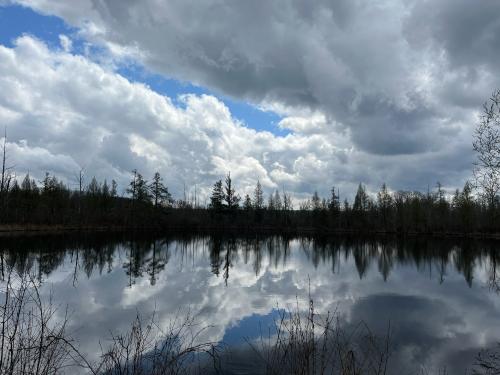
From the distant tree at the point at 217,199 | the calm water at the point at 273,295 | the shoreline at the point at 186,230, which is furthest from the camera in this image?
the distant tree at the point at 217,199

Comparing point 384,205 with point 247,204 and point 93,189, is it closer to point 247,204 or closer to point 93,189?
point 247,204

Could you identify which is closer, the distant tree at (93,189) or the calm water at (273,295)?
the calm water at (273,295)

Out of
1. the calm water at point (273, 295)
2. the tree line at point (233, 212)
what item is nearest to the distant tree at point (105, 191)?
the tree line at point (233, 212)

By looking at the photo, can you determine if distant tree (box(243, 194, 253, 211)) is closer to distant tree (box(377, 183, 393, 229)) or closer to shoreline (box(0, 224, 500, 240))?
shoreline (box(0, 224, 500, 240))

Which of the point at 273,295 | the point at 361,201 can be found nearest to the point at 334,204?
the point at 361,201

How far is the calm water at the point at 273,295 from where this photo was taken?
12805 millimetres

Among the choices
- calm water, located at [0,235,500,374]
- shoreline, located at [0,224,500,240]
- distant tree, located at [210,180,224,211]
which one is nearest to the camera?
calm water, located at [0,235,500,374]

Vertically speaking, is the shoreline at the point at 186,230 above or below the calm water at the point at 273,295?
above

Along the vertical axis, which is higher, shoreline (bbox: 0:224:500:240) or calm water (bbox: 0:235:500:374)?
shoreline (bbox: 0:224:500:240)

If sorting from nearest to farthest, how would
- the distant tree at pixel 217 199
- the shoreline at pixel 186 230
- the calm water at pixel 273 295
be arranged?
the calm water at pixel 273 295
the shoreline at pixel 186 230
the distant tree at pixel 217 199

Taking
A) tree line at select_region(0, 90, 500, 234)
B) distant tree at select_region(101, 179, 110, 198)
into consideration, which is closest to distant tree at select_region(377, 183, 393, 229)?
tree line at select_region(0, 90, 500, 234)

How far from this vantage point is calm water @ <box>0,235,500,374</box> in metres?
12.8

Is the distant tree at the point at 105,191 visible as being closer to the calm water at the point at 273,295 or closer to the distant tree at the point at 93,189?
the distant tree at the point at 93,189

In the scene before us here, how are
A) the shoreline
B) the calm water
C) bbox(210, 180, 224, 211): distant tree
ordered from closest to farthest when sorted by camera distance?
the calm water < the shoreline < bbox(210, 180, 224, 211): distant tree
